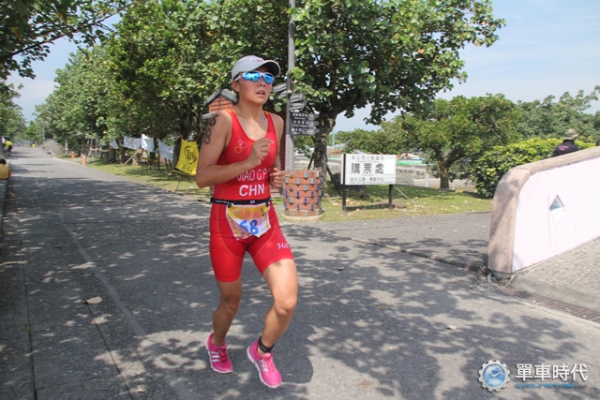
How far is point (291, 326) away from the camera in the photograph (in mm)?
4133

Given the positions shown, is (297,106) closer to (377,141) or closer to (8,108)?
(377,141)

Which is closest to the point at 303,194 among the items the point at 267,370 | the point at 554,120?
the point at 267,370

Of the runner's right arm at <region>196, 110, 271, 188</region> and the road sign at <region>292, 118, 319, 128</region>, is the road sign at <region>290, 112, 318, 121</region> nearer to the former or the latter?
the road sign at <region>292, 118, 319, 128</region>

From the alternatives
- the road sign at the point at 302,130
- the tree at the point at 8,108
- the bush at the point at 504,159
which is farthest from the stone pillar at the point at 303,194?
the tree at the point at 8,108

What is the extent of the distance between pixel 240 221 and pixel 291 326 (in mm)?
1552

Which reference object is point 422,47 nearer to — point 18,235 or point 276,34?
point 276,34

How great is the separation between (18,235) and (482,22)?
12.2 m

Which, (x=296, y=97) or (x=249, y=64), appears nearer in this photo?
(x=249, y=64)

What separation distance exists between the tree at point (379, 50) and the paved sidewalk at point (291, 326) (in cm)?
558

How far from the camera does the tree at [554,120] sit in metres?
32.0

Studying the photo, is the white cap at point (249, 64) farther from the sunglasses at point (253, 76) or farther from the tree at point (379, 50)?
the tree at point (379, 50)

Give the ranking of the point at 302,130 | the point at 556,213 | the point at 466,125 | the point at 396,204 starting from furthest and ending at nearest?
the point at 466,125 < the point at 396,204 < the point at 302,130 < the point at 556,213


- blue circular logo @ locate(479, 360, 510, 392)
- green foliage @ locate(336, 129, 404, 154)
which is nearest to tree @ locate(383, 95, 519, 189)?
green foliage @ locate(336, 129, 404, 154)

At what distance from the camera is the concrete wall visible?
5.31 meters
